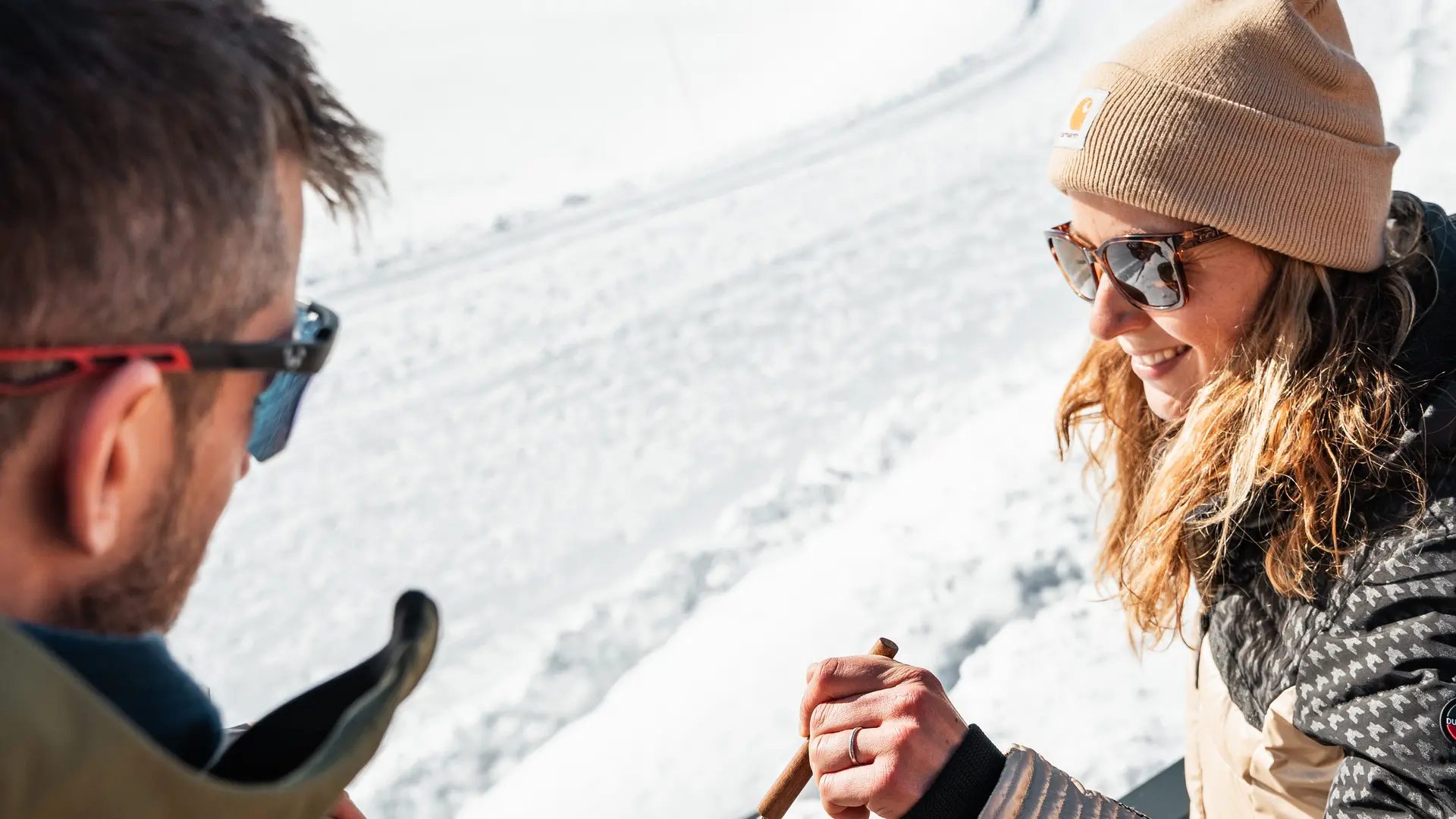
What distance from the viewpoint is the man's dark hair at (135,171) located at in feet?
2.08

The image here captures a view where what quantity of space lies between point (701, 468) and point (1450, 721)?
108 inches

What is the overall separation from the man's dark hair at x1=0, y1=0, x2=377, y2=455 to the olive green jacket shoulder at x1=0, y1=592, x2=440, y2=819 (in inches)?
6.6

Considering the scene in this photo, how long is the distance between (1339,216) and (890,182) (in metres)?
4.80

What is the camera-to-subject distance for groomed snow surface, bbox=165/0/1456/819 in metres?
2.59

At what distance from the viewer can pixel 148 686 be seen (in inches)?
29.5

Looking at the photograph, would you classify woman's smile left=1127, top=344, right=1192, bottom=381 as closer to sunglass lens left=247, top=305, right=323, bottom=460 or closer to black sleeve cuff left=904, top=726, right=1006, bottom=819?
black sleeve cuff left=904, top=726, right=1006, bottom=819

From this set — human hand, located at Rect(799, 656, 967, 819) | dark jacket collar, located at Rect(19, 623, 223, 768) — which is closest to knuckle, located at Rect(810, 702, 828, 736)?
human hand, located at Rect(799, 656, 967, 819)

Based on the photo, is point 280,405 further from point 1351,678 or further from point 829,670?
point 1351,678

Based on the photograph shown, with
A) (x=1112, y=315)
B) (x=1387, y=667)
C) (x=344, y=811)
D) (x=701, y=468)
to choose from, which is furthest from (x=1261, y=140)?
(x=701, y=468)

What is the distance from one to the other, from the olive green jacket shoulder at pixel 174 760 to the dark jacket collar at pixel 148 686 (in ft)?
0.08

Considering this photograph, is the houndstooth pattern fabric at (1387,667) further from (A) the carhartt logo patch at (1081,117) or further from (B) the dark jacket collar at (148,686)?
(B) the dark jacket collar at (148,686)

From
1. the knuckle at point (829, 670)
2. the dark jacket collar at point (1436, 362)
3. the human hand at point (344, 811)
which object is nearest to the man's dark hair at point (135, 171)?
the human hand at point (344, 811)

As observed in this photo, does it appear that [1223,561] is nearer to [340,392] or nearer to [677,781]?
[677,781]

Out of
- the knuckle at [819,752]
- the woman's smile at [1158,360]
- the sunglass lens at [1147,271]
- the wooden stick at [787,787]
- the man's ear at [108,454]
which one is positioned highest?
the man's ear at [108,454]
